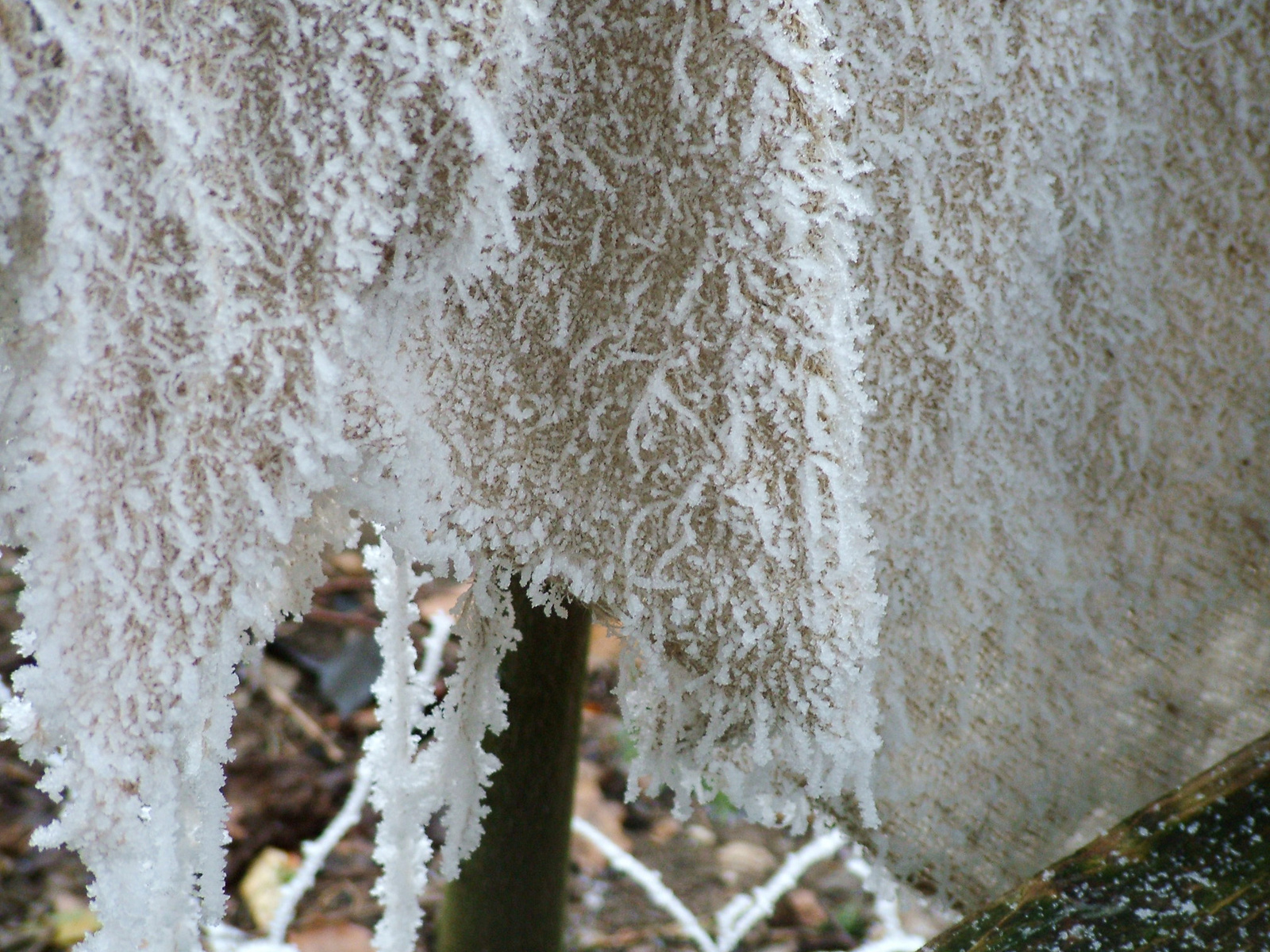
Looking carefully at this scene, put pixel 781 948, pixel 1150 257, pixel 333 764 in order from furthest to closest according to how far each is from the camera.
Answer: pixel 333 764 < pixel 781 948 < pixel 1150 257

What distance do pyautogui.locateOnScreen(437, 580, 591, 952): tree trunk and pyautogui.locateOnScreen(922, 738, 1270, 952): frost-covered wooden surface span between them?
32 centimetres

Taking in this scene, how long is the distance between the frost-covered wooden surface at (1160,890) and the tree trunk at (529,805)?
1.04 ft

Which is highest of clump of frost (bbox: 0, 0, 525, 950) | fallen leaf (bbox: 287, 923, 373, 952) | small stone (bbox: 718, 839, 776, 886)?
clump of frost (bbox: 0, 0, 525, 950)

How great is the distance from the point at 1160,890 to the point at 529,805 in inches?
18.1

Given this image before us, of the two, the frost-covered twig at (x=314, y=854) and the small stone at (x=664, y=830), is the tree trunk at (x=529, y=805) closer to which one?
the frost-covered twig at (x=314, y=854)

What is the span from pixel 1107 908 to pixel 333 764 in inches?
42.7

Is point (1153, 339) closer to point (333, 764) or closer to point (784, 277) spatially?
point (784, 277)

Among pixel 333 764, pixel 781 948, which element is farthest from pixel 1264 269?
pixel 333 764

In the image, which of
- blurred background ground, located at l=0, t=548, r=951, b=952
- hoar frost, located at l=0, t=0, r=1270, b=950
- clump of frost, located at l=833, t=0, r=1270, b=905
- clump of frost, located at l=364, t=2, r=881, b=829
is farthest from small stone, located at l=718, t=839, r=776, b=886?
clump of frost, located at l=364, t=2, r=881, b=829

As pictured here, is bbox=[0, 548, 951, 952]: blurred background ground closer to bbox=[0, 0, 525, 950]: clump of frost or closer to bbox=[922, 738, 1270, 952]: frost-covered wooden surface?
bbox=[922, 738, 1270, 952]: frost-covered wooden surface

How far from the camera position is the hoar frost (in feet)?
1.13

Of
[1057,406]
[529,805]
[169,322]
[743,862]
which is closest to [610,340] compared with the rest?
[169,322]

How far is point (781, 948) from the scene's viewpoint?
3.91 feet

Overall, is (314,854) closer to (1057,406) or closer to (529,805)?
(529,805)
